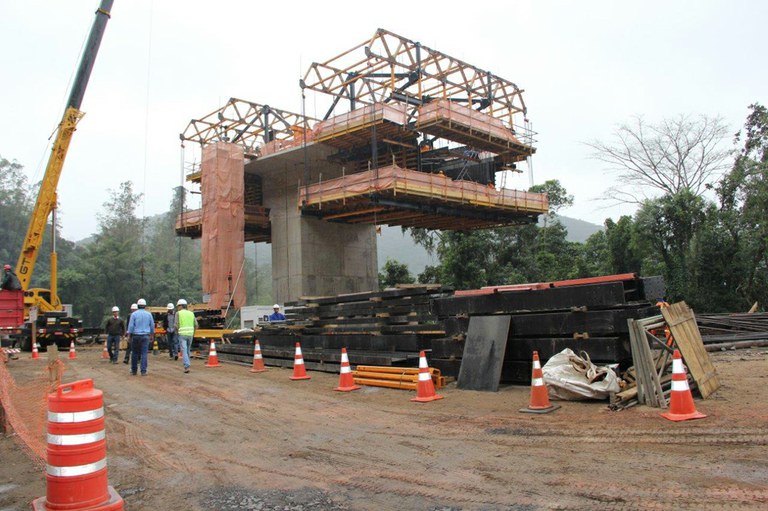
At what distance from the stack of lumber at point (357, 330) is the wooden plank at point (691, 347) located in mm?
4627

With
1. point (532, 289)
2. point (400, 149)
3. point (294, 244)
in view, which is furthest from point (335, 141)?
point (532, 289)

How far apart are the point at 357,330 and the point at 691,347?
24.6 ft

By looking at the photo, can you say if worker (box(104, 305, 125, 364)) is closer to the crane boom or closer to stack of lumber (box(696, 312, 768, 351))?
the crane boom

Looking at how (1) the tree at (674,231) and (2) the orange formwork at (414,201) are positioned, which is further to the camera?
(1) the tree at (674,231)

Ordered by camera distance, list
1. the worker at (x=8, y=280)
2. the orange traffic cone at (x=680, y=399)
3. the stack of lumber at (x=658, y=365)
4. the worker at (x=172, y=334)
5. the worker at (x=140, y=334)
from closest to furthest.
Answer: the orange traffic cone at (x=680, y=399) → the stack of lumber at (x=658, y=365) → the worker at (x=140, y=334) → the worker at (x=172, y=334) → the worker at (x=8, y=280)

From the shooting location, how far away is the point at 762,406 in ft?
22.4

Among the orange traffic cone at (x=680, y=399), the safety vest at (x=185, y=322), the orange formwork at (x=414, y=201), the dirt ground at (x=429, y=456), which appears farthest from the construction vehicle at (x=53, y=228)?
the orange traffic cone at (x=680, y=399)

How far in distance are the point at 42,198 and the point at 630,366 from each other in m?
22.5

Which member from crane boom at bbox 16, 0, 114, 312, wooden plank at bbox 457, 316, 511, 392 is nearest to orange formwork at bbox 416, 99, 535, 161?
crane boom at bbox 16, 0, 114, 312

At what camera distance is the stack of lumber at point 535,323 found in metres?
8.48

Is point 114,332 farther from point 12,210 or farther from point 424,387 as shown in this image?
point 12,210

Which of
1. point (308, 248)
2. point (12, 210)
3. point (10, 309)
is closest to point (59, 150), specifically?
point (10, 309)

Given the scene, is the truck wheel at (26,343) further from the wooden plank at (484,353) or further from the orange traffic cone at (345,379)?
the wooden plank at (484,353)

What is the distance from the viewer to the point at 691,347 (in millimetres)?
7922
